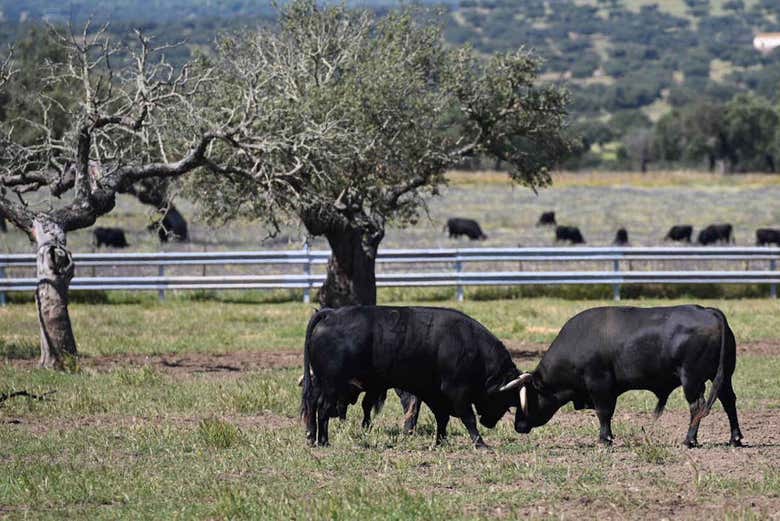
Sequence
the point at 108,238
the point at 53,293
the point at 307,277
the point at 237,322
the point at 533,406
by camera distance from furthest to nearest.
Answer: the point at 108,238, the point at 307,277, the point at 237,322, the point at 53,293, the point at 533,406

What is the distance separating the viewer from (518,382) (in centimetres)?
1208

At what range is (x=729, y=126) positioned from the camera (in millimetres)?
98875

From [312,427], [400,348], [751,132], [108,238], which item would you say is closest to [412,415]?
[400,348]

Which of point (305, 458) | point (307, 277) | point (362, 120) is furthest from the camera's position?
point (307, 277)

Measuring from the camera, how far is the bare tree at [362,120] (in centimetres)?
1978

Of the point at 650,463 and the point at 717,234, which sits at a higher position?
the point at 650,463

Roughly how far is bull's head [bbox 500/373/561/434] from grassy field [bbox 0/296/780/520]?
0.57 feet

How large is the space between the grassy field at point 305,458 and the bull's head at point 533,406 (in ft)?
0.57

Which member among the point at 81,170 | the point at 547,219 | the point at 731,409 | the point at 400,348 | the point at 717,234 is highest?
the point at 81,170

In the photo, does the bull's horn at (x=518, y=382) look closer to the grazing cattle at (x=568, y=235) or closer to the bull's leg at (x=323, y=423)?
the bull's leg at (x=323, y=423)

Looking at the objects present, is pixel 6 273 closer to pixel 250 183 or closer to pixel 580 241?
pixel 250 183

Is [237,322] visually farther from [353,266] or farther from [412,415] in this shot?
[412,415]

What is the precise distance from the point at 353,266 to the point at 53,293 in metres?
5.64

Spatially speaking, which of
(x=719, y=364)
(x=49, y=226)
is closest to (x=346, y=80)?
(x=49, y=226)
